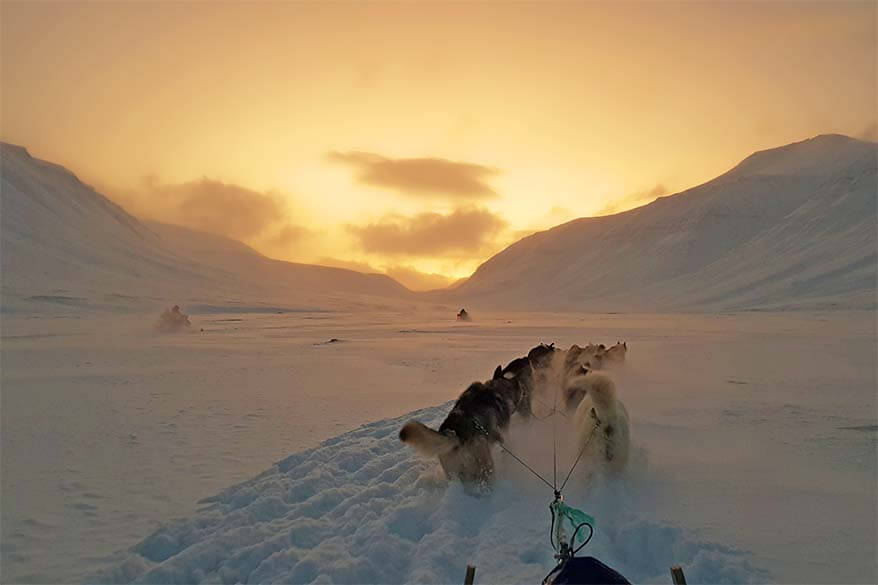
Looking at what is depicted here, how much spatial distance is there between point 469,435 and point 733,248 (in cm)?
9932

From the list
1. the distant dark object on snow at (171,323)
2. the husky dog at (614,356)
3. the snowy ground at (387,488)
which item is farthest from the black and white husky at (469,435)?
the distant dark object on snow at (171,323)

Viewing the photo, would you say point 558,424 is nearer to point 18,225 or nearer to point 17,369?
point 17,369

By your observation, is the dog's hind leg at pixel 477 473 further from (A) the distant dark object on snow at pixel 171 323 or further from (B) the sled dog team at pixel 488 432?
Answer: (A) the distant dark object on snow at pixel 171 323

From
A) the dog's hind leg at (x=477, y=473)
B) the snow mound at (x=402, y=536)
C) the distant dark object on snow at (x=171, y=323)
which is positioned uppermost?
the distant dark object on snow at (x=171, y=323)

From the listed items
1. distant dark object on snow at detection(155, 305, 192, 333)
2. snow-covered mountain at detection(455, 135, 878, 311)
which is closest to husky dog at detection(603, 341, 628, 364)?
distant dark object on snow at detection(155, 305, 192, 333)

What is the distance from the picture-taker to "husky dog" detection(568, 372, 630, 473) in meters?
4.91

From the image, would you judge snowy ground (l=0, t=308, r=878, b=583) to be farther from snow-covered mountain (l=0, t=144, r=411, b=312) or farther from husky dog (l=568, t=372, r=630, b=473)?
snow-covered mountain (l=0, t=144, r=411, b=312)

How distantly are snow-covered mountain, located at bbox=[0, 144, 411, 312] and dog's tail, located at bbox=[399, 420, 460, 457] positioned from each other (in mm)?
45670

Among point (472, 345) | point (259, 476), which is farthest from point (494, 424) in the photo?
point (472, 345)

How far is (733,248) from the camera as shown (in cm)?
9175

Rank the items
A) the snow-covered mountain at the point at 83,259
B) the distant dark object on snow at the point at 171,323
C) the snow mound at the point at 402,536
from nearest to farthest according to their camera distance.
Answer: the snow mound at the point at 402,536 → the distant dark object on snow at the point at 171,323 → the snow-covered mountain at the point at 83,259

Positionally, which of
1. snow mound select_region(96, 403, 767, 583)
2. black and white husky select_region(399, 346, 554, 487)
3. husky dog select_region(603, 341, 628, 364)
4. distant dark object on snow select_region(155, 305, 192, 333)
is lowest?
snow mound select_region(96, 403, 767, 583)

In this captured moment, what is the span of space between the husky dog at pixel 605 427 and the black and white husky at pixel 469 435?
0.93 metres

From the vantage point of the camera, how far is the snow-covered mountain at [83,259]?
54.2 m
